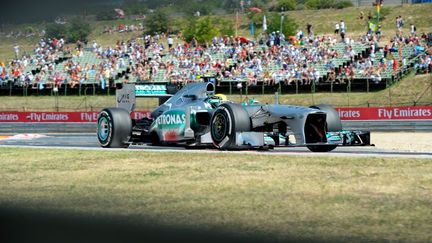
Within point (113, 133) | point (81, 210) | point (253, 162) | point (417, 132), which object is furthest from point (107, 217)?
point (417, 132)

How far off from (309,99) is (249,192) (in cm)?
2387

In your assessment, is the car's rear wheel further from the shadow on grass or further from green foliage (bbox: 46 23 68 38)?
green foliage (bbox: 46 23 68 38)

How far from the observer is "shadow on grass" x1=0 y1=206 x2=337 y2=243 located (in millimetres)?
5871

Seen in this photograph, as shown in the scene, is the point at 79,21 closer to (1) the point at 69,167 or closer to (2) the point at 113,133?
(1) the point at 69,167

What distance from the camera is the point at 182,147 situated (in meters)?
17.6

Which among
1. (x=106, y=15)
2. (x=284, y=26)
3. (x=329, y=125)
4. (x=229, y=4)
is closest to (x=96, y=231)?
(x=106, y=15)

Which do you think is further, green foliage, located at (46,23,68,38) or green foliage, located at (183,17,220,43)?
green foliage, located at (183,17,220,43)

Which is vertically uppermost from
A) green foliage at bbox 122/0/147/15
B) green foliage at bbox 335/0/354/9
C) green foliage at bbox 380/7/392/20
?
green foliage at bbox 380/7/392/20

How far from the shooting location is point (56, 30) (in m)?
5.28

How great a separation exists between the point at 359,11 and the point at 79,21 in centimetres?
3548

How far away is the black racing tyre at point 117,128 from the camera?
17375mm

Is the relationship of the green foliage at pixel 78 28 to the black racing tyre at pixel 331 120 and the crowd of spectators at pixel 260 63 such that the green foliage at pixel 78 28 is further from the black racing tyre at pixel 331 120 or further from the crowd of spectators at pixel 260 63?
the crowd of spectators at pixel 260 63

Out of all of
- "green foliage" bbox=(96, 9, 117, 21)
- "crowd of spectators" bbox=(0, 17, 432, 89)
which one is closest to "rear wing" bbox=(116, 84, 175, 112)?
"crowd of spectators" bbox=(0, 17, 432, 89)

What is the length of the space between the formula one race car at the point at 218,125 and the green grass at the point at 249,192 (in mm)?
1402
